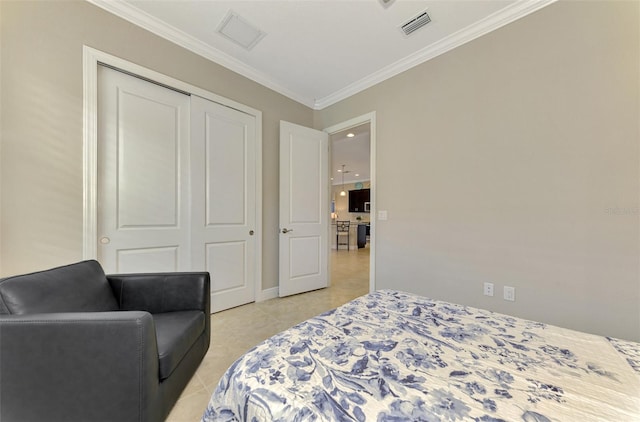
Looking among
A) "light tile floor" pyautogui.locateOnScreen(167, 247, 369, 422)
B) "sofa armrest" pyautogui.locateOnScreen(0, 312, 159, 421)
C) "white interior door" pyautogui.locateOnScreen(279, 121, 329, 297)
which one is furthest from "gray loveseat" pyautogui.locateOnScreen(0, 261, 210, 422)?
"white interior door" pyautogui.locateOnScreen(279, 121, 329, 297)

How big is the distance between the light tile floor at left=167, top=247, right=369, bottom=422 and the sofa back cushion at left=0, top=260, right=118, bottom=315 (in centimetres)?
71

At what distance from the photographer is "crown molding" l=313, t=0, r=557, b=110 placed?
6.45ft

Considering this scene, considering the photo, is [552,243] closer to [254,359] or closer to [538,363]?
[538,363]

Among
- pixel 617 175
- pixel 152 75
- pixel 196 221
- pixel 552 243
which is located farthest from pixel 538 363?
pixel 152 75

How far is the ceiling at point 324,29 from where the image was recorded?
2.00 meters

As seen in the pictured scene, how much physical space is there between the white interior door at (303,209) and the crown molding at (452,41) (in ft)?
2.74

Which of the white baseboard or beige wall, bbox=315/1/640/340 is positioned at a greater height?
beige wall, bbox=315/1/640/340

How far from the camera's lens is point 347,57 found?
2.64 m

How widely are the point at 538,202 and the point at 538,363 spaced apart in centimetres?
158

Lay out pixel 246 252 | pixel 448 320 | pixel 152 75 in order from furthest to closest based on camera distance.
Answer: pixel 246 252
pixel 152 75
pixel 448 320

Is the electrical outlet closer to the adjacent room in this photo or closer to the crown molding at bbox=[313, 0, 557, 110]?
the adjacent room

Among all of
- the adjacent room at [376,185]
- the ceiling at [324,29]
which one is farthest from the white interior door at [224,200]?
the ceiling at [324,29]

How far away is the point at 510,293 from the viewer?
80.2 inches

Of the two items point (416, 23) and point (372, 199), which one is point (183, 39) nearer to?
point (416, 23)
